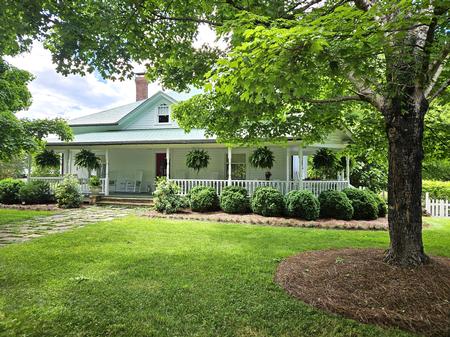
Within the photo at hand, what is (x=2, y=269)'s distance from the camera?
541 centimetres

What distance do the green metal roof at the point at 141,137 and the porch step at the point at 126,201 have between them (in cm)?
283

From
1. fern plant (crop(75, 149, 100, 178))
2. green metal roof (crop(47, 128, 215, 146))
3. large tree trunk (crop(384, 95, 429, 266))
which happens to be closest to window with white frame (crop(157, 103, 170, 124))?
green metal roof (crop(47, 128, 215, 146))

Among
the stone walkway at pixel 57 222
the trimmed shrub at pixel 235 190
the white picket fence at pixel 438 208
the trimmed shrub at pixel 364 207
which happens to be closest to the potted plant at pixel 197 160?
the trimmed shrub at pixel 235 190

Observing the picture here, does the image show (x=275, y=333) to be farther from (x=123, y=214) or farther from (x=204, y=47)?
(x=123, y=214)

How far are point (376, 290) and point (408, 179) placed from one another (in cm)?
173

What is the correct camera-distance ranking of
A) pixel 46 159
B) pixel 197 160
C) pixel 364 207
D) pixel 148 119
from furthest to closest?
1. pixel 148 119
2. pixel 46 159
3. pixel 197 160
4. pixel 364 207

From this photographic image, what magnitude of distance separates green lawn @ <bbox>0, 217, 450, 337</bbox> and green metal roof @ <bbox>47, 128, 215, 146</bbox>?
21.5 feet

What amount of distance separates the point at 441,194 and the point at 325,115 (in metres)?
12.2

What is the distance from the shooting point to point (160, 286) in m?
4.64

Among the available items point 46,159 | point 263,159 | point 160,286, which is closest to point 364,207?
point 263,159

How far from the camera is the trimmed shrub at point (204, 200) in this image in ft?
40.7

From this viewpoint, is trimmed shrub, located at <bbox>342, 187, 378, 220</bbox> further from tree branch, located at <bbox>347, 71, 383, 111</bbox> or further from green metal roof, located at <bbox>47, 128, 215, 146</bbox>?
tree branch, located at <bbox>347, 71, 383, 111</bbox>

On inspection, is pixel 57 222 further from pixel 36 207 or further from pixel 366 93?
pixel 366 93

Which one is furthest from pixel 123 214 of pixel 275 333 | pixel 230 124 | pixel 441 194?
pixel 441 194
